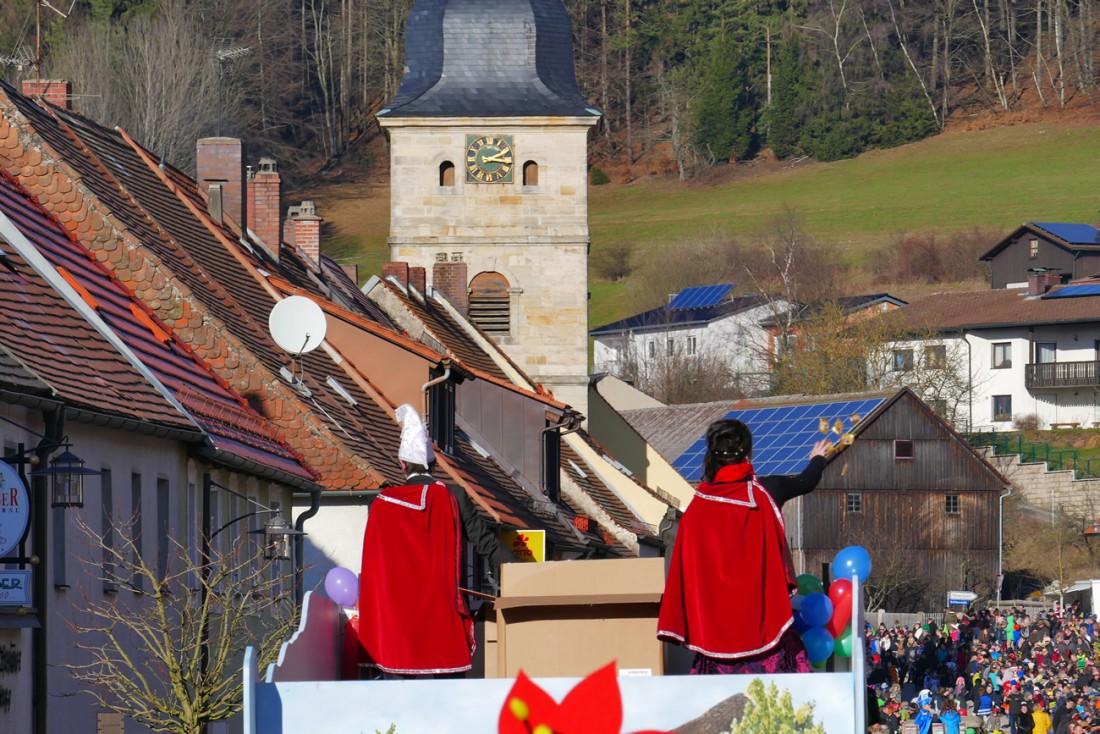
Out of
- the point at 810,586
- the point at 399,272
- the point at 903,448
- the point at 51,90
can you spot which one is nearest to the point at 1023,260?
the point at 903,448

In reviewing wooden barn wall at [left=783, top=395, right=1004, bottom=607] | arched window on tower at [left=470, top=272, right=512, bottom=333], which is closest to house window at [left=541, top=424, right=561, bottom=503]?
arched window on tower at [left=470, top=272, right=512, bottom=333]

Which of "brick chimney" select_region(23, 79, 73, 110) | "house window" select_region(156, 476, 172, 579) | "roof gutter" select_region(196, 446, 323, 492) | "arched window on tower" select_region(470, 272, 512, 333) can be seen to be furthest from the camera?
"arched window on tower" select_region(470, 272, 512, 333)

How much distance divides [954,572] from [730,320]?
150 feet

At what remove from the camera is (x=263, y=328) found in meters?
27.4

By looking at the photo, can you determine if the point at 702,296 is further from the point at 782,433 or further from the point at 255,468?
the point at 255,468

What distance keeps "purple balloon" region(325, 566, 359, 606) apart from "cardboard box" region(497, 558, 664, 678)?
3.24 feet

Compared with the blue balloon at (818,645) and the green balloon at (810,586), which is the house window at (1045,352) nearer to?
the green balloon at (810,586)

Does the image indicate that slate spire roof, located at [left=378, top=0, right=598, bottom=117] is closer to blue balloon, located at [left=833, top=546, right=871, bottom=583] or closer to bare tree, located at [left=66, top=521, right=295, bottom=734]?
bare tree, located at [left=66, top=521, right=295, bottom=734]

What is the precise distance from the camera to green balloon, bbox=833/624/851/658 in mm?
10125

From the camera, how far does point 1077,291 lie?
109 meters

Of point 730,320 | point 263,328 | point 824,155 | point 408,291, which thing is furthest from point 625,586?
point 824,155

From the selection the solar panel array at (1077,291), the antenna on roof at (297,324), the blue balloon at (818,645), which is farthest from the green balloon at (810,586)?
the solar panel array at (1077,291)

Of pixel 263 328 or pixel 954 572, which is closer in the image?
pixel 263 328

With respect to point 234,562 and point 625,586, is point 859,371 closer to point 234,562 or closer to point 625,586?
point 234,562
